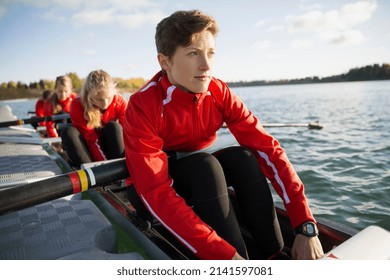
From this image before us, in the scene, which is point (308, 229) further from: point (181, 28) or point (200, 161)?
point (181, 28)

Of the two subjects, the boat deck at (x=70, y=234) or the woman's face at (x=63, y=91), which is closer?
the boat deck at (x=70, y=234)

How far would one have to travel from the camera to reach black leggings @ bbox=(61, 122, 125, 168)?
3154 millimetres

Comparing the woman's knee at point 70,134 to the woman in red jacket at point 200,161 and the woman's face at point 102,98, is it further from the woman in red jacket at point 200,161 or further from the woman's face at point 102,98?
the woman in red jacket at point 200,161

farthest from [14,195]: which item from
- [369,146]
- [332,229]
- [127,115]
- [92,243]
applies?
[369,146]

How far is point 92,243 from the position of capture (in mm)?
1566

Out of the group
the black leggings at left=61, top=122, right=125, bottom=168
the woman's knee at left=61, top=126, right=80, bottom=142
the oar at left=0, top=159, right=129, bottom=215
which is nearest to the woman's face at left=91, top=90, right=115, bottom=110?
the black leggings at left=61, top=122, right=125, bottom=168

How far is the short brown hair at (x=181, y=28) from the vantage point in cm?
152

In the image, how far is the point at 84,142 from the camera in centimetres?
343

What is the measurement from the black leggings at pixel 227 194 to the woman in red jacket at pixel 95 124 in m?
1.61

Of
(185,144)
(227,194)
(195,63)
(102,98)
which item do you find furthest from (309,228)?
(102,98)

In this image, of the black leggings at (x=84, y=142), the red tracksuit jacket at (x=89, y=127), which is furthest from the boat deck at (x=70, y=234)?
the red tracksuit jacket at (x=89, y=127)

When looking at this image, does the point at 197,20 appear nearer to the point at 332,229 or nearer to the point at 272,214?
the point at 272,214
